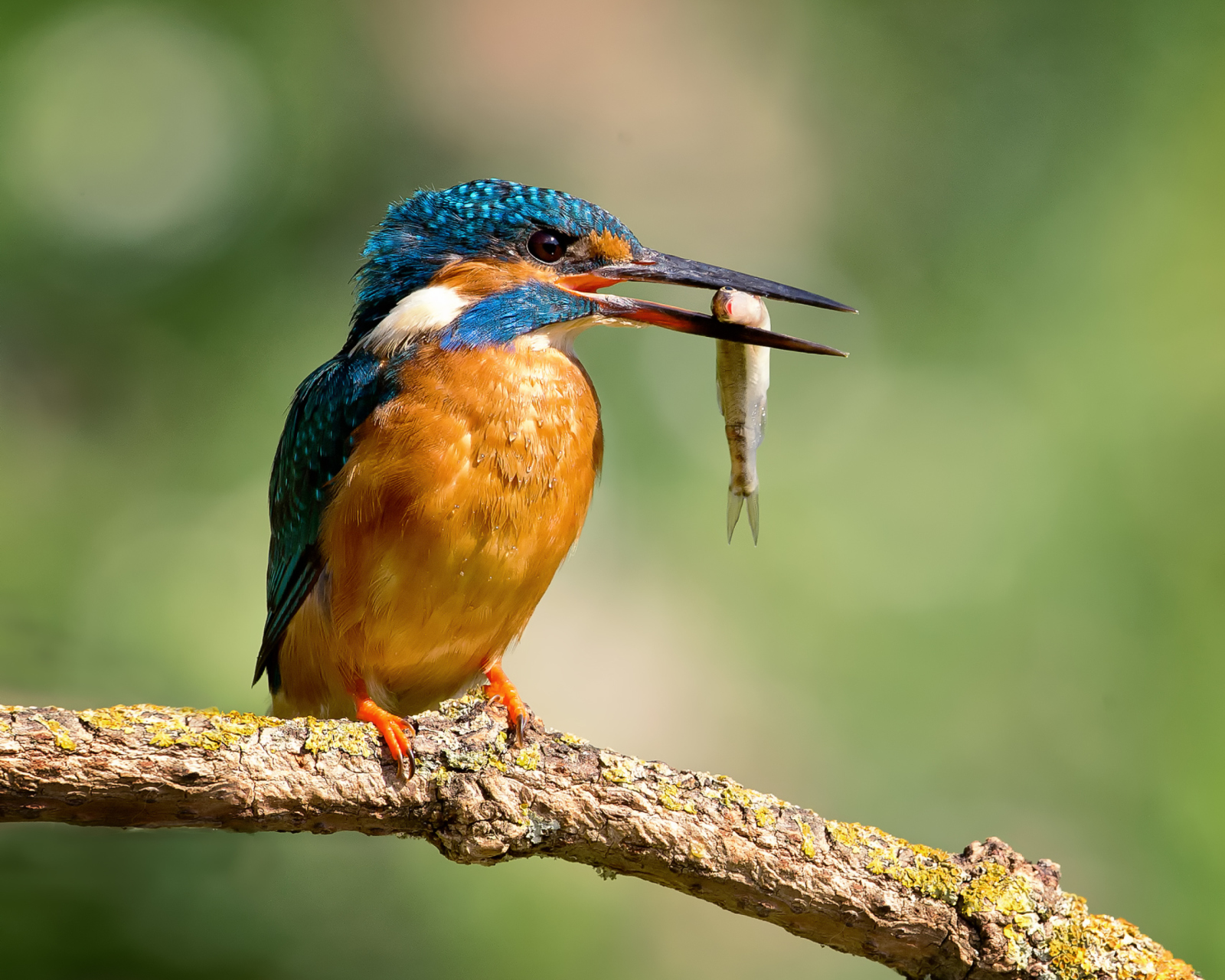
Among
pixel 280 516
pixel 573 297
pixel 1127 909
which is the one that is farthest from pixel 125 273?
pixel 1127 909

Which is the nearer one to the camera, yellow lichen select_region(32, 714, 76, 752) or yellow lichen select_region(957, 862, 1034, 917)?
yellow lichen select_region(32, 714, 76, 752)

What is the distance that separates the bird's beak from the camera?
102 inches

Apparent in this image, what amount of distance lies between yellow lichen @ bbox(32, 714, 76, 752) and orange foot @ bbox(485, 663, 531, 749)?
0.72 metres

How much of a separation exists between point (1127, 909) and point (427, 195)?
11.9 feet

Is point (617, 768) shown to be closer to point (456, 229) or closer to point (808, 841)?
point (808, 841)

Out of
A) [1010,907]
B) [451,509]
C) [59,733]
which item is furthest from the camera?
[451,509]

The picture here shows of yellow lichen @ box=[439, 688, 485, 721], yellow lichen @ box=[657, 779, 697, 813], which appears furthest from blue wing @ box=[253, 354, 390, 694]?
yellow lichen @ box=[657, 779, 697, 813]

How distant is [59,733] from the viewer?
5.62 feet

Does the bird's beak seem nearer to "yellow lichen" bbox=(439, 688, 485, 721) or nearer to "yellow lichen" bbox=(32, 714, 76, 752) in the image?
"yellow lichen" bbox=(439, 688, 485, 721)

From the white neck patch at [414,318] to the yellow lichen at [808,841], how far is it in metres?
1.33

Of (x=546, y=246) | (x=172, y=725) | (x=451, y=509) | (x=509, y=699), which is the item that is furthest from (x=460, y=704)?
(x=546, y=246)

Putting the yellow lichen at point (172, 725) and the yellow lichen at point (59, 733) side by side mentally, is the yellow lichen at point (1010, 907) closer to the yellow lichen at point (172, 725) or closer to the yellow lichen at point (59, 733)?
the yellow lichen at point (172, 725)

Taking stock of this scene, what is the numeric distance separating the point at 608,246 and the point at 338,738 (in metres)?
1.33

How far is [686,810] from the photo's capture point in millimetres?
1978
